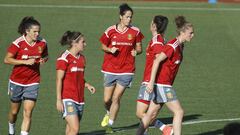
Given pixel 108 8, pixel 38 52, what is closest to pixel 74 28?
pixel 108 8

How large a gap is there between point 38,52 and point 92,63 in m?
7.60

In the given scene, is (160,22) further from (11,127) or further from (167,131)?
(11,127)

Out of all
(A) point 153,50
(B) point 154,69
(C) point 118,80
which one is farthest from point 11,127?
(B) point 154,69

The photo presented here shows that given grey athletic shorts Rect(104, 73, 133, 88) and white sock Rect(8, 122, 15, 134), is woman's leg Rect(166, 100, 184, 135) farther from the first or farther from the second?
white sock Rect(8, 122, 15, 134)

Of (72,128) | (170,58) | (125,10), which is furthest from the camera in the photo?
(125,10)

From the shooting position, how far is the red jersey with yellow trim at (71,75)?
1133 cm

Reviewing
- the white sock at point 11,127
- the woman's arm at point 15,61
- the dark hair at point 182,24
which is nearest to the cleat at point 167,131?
the dark hair at point 182,24

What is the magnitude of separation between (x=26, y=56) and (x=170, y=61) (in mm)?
2618

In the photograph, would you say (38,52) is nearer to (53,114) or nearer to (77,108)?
(77,108)

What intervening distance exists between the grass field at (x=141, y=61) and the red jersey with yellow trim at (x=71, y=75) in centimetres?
255

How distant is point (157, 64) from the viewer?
11805 mm

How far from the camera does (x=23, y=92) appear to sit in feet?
41.8

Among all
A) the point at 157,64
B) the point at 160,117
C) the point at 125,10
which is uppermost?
the point at 125,10

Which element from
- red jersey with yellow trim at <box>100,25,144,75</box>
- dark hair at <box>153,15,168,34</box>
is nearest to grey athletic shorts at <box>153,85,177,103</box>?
dark hair at <box>153,15,168,34</box>
